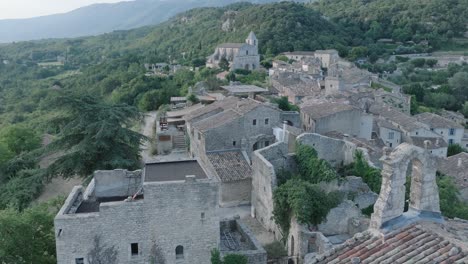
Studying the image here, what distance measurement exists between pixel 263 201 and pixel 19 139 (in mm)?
25332

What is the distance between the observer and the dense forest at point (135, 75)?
25.1 m

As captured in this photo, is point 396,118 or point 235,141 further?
point 396,118

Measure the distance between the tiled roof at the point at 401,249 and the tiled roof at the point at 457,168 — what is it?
2801 cm

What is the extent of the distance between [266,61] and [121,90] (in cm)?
2588

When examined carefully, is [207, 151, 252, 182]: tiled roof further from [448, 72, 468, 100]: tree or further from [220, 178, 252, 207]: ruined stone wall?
[448, 72, 468, 100]: tree

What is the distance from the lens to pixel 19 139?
37625 mm

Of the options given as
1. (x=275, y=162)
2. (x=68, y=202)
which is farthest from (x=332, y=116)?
(x=68, y=202)

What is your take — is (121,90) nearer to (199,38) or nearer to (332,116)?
(332,116)

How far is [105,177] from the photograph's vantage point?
17594 mm

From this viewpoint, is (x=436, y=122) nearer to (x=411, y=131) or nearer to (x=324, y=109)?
(x=411, y=131)

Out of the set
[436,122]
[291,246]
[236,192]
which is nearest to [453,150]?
[436,122]

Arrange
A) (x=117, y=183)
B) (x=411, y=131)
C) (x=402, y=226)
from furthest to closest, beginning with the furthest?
(x=411, y=131) → (x=117, y=183) → (x=402, y=226)

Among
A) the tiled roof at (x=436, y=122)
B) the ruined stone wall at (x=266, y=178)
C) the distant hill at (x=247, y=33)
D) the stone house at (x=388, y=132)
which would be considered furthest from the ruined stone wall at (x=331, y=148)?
the distant hill at (x=247, y=33)

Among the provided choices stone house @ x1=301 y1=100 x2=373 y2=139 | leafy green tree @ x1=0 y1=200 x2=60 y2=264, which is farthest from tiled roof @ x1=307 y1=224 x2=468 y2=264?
stone house @ x1=301 y1=100 x2=373 y2=139
